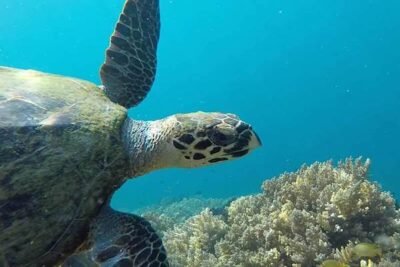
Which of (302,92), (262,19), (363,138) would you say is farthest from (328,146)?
(262,19)

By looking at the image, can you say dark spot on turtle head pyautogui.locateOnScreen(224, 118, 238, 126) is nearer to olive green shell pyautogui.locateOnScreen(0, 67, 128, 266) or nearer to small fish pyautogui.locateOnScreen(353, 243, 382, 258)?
olive green shell pyautogui.locateOnScreen(0, 67, 128, 266)

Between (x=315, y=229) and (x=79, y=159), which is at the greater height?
(x=79, y=159)

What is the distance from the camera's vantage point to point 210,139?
11.2 feet

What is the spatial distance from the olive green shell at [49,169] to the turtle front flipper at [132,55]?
104 centimetres

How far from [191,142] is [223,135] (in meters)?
0.27

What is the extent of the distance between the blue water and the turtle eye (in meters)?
67.2

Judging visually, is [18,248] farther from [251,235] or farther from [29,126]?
[251,235]

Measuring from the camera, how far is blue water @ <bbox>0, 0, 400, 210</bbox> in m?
81.6

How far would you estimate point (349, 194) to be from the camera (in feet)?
14.7

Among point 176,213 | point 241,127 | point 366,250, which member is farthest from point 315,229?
point 176,213

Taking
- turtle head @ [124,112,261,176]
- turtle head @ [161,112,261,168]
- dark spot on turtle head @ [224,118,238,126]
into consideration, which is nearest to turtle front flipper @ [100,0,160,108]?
turtle head @ [124,112,261,176]

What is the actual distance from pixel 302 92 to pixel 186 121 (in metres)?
95.4

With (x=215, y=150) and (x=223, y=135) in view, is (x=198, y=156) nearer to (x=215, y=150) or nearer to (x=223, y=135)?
(x=215, y=150)

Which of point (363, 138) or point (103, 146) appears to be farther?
point (363, 138)
